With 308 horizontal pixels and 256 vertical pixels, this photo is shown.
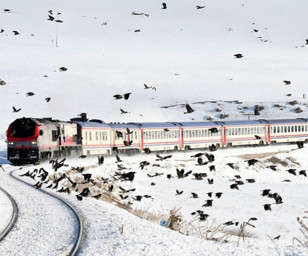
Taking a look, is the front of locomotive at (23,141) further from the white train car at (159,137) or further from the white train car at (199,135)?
the white train car at (199,135)

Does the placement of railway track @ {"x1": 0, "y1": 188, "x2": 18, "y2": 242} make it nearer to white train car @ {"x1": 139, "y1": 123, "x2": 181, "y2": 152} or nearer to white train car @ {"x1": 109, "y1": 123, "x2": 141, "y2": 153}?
white train car @ {"x1": 109, "y1": 123, "x2": 141, "y2": 153}

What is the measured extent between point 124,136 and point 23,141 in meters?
15.5

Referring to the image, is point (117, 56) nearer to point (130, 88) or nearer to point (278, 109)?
point (130, 88)

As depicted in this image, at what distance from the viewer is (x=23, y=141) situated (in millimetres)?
38312

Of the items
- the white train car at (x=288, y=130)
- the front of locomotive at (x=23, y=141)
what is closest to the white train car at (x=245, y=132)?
the white train car at (x=288, y=130)

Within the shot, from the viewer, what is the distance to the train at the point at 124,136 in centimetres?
3834

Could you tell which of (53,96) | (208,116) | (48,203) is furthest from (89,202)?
(53,96)

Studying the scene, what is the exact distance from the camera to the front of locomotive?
3781cm

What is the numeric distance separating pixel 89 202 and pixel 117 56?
136 m

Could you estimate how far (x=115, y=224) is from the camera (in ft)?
56.3

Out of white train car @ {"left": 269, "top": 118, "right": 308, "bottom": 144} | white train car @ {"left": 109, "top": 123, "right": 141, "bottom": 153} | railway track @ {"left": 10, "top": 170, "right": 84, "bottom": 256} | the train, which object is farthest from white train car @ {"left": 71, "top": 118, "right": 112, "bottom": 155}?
white train car @ {"left": 269, "top": 118, "right": 308, "bottom": 144}

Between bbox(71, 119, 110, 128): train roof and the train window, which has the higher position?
bbox(71, 119, 110, 128): train roof

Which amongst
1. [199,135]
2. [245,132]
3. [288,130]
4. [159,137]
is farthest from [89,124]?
[288,130]

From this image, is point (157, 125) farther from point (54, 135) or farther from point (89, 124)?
point (54, 135)
